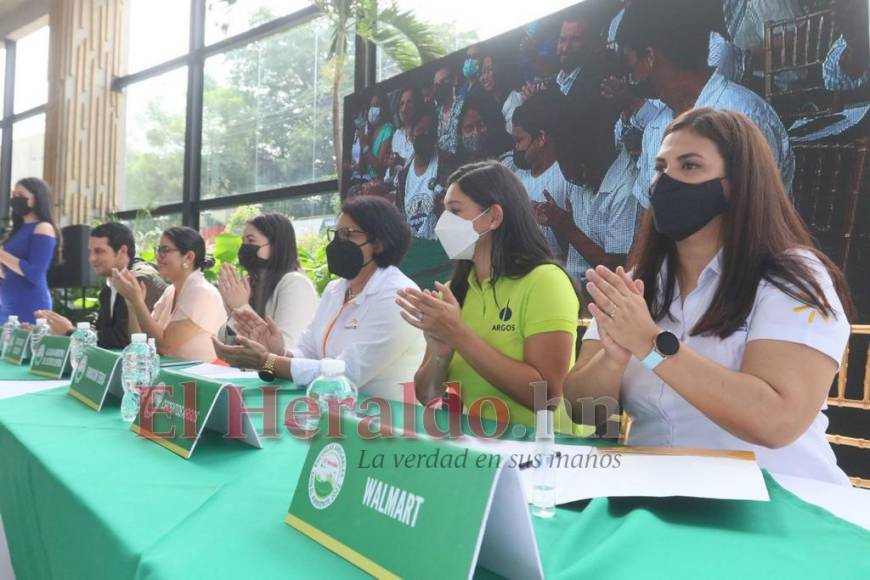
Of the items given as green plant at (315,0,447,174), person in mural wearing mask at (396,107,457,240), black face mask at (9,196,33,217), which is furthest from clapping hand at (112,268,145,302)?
green plant at (315,0,447,174)

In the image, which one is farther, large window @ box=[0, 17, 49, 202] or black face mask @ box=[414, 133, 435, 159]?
large window @ box=[0, 17, 49, 202]

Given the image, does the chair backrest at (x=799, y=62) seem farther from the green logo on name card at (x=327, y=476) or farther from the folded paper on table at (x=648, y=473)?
the green logo on name card at (x=327, y=476)

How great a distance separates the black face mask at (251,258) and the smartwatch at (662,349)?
78.2 inches

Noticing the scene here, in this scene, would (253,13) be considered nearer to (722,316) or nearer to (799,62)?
(799,62)

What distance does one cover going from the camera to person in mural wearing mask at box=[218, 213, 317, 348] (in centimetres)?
259

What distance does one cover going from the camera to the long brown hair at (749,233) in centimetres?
118

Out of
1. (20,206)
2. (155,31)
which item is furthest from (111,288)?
(155,31)

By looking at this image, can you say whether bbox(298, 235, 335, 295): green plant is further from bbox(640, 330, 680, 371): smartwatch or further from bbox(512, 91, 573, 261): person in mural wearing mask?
bbox(640, 330, 680, 371): smartwatch

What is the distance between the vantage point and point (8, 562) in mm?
1261

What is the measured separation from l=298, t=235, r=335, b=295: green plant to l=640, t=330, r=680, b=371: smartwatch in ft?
9.61

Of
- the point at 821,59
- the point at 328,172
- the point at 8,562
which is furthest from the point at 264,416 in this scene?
the point at 328,172

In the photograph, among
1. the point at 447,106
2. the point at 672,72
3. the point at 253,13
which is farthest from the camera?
the point at 253,13

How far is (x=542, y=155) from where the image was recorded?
10.6ft

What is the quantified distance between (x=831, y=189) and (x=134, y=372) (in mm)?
2144
